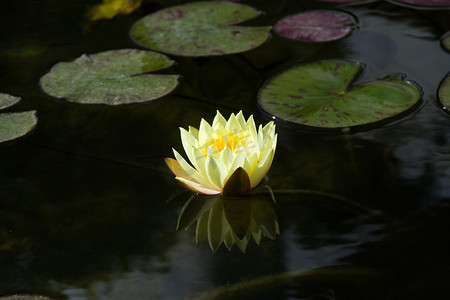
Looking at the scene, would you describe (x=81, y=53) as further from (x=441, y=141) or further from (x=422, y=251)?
(x=422, y=251)

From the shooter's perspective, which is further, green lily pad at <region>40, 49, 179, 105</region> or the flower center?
green lily pad at <region>40, 49, 179, 105</region>

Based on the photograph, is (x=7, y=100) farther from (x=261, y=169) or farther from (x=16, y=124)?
(x=261, y=169)

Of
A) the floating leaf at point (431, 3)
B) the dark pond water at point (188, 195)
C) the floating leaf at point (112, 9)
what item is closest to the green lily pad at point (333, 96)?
the dark pond water at point (188, 195)

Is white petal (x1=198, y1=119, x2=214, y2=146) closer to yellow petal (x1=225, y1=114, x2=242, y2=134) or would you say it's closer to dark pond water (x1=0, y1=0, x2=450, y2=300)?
yellow petal (x1=225, y1=114, x2=242, y2=134)

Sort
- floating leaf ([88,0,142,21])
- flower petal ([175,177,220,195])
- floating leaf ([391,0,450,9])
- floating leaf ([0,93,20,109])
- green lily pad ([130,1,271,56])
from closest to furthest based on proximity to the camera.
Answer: flower petal ([175,177,220,195]) → floating leaf ([0,93,20,109]) → green lily pad ([130,1,271,56]) → floating leaf ([391,0,450,9]) → floating leaf ([88,0,142,21])

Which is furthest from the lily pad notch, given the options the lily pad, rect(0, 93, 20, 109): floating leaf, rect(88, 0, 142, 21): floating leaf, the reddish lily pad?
rect(88, 0, 142, 21): floating leaf
